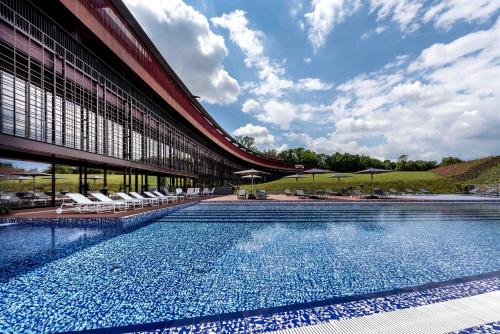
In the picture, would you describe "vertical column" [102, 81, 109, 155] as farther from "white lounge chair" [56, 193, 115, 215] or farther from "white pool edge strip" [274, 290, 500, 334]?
"white pool edge strip" [274, 290, 500, 334]

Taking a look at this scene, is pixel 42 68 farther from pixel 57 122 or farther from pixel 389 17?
pixel 389 17

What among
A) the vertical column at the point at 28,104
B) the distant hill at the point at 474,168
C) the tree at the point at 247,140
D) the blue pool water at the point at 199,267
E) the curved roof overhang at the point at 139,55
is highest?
the tree at the point at 247,140

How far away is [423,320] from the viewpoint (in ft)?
8.91

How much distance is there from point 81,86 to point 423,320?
43.2 ft

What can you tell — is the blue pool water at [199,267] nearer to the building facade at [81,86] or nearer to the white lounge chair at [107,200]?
the white lounge chair at [107,200]

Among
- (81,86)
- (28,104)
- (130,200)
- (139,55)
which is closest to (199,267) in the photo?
(28,104)

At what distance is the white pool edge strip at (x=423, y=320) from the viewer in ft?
8.42

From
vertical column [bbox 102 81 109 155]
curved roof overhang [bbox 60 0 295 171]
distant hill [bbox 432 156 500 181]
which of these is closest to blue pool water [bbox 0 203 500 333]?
vertical column [bbox 102 81 109 155]

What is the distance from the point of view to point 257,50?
18.3 m

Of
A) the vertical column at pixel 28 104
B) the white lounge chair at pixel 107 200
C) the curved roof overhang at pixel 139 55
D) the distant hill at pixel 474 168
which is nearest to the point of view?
the vertical column at pixel 28 104

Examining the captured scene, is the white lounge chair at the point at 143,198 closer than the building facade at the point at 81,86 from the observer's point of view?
No

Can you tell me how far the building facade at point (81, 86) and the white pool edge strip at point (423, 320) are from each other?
809 centimetres

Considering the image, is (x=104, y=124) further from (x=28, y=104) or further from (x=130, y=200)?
(x=28, y=104)

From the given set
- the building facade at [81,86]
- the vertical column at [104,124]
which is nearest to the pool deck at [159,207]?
the building facade at [81,86]
